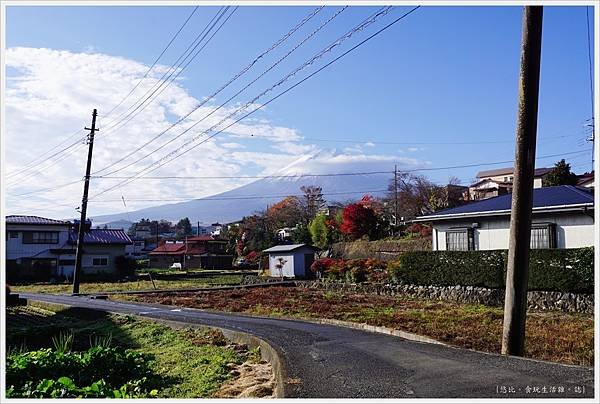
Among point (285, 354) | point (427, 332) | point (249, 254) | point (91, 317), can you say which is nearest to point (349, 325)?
point (427, 332)

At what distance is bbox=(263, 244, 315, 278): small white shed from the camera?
1307 inches

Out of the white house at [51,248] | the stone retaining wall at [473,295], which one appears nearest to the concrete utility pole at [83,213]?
the white house at [51,248]

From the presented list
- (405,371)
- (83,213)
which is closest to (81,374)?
(405,371)

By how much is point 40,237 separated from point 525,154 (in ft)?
138

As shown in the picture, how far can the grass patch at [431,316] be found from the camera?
30.3ft

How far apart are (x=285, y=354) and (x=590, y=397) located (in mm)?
4454

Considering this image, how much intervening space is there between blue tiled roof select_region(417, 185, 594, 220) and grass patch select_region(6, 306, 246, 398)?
Answer: 458 inches

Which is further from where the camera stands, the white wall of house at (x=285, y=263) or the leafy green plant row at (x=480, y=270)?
the white wall of house at (x=285, y=263)

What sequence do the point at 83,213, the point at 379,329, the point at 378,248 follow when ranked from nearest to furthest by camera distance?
the point at 379,329, the point at 83,213, the point at 378,248

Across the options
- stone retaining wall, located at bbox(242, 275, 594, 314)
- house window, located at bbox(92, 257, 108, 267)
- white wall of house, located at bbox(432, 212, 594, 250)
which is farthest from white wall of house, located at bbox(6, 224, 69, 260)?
white wall of house, located at bbox(432, 212, 594, 250)

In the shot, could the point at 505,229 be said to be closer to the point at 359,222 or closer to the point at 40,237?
the point at 359,222

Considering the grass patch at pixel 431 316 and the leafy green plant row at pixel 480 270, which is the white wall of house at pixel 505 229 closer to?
the leafy green plant row at pixel 480 270

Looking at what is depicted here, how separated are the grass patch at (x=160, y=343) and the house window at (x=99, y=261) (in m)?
24.4

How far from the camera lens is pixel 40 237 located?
42.5m
